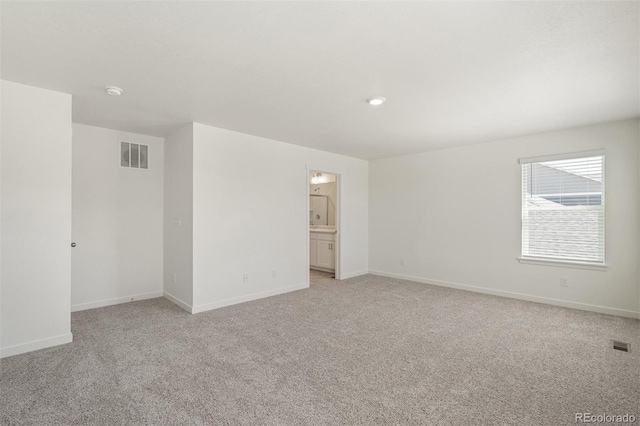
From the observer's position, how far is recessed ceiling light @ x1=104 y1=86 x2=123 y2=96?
295 centimetres

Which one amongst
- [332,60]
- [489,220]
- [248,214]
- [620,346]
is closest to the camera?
[332,60]

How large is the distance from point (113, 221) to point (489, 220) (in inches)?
A: 219

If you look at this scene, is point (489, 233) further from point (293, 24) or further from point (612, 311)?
point (293, 24)

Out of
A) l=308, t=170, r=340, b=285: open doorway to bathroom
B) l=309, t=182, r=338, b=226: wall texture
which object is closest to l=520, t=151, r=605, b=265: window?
l=308, t=170, r=340, b=285: open doorway to bathroom

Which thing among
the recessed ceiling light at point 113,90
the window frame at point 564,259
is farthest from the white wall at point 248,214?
the window frame at point 564,259

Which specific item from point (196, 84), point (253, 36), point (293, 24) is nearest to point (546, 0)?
point (293, 24)

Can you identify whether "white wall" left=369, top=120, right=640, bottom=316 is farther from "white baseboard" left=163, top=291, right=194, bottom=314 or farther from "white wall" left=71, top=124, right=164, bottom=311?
"white wall" left=71, top=124, right=164, bottom=311

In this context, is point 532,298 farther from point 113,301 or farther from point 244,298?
point 113,301

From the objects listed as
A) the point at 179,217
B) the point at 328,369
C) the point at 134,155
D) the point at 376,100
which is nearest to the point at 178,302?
the point at 179,217

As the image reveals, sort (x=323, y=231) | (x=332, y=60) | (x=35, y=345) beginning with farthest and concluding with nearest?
1. (x=323, y=231)
2. (x=35, y=345)
3. (x=332, y=60)

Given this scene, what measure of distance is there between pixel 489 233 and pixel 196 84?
4.58 m

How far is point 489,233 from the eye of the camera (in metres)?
5.05

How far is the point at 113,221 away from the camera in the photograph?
14.7 ft

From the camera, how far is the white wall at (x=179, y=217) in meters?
4.14
